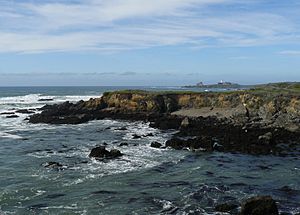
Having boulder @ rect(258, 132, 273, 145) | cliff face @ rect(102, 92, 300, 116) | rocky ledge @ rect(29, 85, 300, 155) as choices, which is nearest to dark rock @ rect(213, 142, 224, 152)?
rocky ledge @ rect(29, 85, 300, 155)

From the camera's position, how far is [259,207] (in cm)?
1677

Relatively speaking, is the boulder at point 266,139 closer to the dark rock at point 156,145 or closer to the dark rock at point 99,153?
the dark rock at point 156,145

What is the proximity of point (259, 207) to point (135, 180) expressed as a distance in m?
8.26

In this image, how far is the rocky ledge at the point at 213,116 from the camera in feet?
112

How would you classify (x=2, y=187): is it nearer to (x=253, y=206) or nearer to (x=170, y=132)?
(x=253, y=206)

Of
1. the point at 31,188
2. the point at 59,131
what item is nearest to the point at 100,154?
the point at 31,188

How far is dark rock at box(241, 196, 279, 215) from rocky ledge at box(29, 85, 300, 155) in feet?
48.2

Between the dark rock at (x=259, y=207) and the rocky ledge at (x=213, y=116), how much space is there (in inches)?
579

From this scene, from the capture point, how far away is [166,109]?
59469 millimetres

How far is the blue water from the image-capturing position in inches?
740

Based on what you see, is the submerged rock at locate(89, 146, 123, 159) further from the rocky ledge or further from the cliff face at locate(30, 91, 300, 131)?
the cliff face at locate(30, 91, 300, 131)

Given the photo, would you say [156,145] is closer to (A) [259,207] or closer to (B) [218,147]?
(B) [218,147]

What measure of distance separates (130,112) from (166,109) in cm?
517

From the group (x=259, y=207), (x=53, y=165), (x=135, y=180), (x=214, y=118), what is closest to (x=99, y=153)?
(x=53, y=165)
